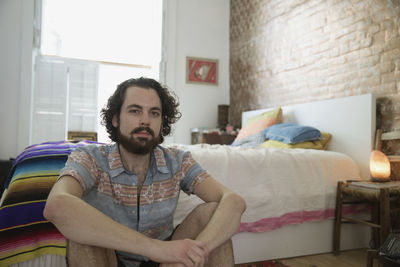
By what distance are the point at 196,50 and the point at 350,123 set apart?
10.0 ft

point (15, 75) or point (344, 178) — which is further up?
point (15, 75)

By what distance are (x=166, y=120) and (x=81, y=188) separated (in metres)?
0.59

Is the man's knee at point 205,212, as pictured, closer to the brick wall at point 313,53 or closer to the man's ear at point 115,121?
the man's ear at point 115,121

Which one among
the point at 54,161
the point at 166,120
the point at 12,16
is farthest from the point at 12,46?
the point at 166,120

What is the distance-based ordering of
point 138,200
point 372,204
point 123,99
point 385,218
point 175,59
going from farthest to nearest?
point 175,59 → point 372,204 → point 385,218 → point 123,99 → point 138,200

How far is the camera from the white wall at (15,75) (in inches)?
172

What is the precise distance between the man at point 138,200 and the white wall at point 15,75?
352 centimetres

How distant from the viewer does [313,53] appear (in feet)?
11.0

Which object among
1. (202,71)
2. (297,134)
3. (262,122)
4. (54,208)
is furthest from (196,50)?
(54,208)

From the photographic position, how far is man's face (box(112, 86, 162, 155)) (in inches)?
49.6

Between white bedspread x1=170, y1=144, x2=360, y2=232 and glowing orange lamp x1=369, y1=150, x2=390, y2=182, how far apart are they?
0.21 metres

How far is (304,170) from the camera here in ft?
7.16

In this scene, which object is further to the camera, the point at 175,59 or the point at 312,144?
the point at 175,59

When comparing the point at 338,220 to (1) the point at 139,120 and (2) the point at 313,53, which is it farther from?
(2) the point at 313,53
